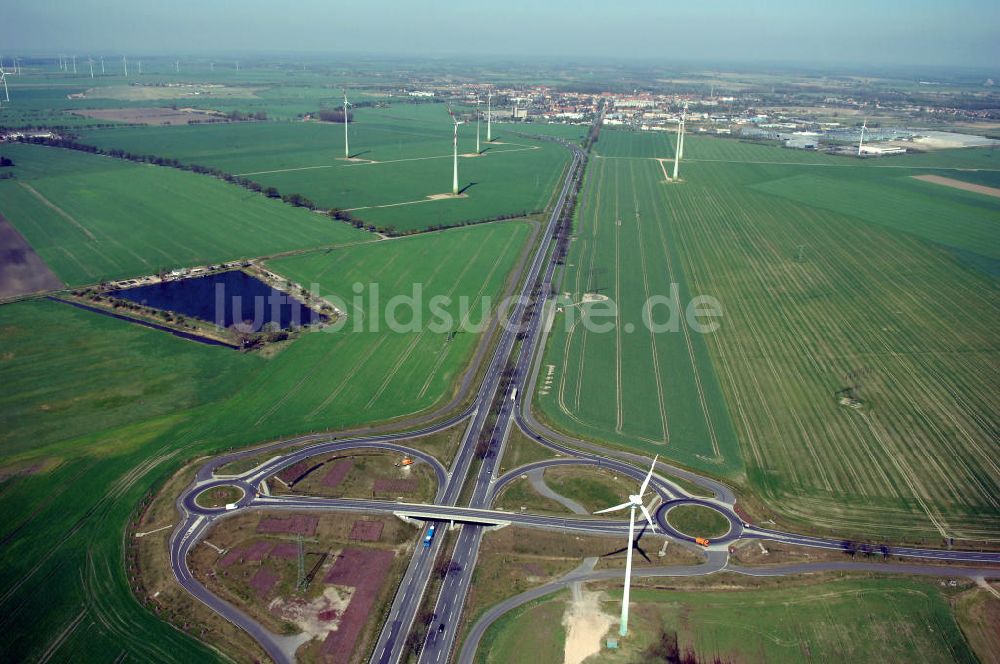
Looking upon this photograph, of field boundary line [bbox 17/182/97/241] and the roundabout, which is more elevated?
field boundary line [bbox 17/182/97/241]

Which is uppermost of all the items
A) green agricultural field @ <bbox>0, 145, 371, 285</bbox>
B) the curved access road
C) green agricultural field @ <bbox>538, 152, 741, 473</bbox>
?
green agricultural field @ <bbox>0, 145, 371, 285</bbox>

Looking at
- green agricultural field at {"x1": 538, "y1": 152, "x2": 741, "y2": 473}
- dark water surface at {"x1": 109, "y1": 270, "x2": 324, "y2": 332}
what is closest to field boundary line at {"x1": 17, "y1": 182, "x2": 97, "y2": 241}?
dark water surface at {"x1": 109, "y1": 270, "x2": 324, "y2": 332}

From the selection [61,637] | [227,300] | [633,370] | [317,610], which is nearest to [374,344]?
[227,300]

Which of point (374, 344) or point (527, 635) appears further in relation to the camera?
point (374, 344)

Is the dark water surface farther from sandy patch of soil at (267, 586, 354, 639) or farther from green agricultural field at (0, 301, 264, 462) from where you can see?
sandy patch of soil at (267, 586, 354, 639)

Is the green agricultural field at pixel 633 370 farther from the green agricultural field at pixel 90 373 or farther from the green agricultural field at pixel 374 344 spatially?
the green agricultural field at pixel 90 373

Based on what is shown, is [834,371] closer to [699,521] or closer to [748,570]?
[699,521]
